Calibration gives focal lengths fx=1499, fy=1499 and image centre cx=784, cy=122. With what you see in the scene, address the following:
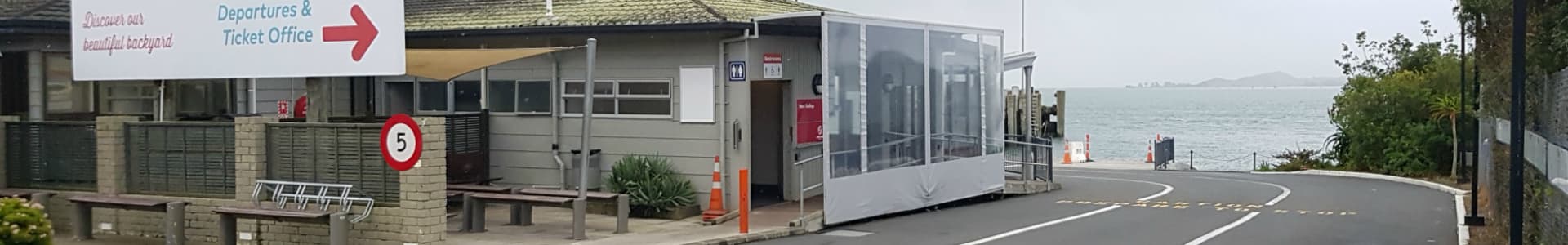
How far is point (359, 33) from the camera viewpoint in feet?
42.4

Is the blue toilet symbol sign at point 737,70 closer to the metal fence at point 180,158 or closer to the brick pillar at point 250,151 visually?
the brick pillar at point 250,151

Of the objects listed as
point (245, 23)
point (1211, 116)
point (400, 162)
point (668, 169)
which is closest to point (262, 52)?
point (245, 23)

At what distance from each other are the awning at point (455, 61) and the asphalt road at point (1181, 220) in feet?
11.2

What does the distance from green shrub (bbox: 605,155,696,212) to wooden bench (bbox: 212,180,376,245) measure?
4704 mm

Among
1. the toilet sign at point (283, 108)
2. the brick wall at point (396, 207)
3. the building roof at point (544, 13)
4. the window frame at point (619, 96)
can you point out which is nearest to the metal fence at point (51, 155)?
the brick wall at point (396, 207)

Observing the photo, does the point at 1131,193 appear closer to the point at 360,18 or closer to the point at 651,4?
the point at 651,4

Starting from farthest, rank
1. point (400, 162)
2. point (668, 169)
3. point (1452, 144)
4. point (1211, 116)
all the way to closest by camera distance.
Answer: point (1211, 116) → point (1452, 144) → point (668, 169) → point (400, 162)

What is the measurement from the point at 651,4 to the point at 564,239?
4.66 meters

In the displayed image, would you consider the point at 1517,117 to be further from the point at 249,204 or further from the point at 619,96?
the point at 619,96

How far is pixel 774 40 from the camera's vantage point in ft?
58.9

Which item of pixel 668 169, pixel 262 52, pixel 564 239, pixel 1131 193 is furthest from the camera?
pixel 1131 193

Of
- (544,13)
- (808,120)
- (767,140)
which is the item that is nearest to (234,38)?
(544,13)

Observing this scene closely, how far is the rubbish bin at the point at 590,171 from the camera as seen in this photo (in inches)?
720

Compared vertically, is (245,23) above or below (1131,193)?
above
